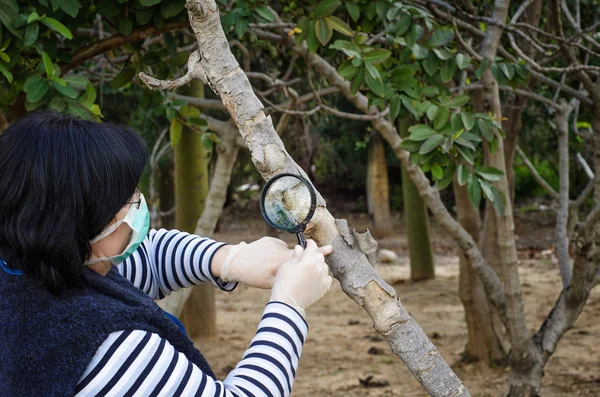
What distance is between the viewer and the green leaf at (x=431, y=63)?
3221 millimetres

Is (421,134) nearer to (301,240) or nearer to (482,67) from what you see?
(482,67)

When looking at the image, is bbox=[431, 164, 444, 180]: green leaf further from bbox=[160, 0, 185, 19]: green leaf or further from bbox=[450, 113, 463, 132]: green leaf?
bbox=[160, 0, 185, 19]: green leaf

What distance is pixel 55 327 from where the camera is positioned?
1.34 metres

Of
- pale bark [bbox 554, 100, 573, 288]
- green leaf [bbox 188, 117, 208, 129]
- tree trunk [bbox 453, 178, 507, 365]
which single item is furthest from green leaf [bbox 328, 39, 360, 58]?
tree trunk [bbox 453, 178, 507, 365]

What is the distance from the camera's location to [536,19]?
4.91 meters

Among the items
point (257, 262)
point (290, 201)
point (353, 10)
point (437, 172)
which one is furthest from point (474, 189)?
point (290, 201)

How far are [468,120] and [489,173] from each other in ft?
A: 0.71

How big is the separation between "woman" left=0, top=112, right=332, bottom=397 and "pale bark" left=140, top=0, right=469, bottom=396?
5cm

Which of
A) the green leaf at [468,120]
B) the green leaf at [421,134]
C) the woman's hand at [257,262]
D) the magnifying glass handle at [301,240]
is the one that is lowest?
the woman's hand at [257,262]

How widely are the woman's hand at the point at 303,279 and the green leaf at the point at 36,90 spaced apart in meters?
1.50

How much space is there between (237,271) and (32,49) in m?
1.70

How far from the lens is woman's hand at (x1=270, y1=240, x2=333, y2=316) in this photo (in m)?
1.49

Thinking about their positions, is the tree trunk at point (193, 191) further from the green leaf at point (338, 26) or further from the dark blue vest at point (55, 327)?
the dark blue vest at point (55, 327)

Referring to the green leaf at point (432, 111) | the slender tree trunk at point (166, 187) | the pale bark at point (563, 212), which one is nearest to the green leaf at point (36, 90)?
the green leaf at point (432, 111)
